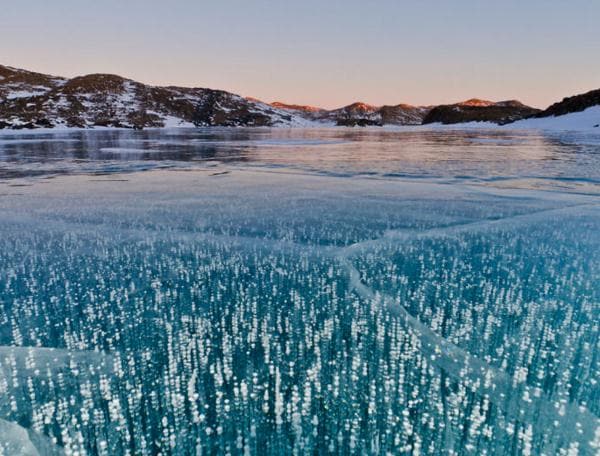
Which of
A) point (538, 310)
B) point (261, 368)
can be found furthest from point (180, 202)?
point (538, 310)

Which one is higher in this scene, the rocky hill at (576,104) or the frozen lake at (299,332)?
the rocky hill at (576,104)

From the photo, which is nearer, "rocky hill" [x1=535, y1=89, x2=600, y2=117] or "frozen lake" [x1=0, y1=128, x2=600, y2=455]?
"frozen lake" [x1=0, y1=128, x2=600, y2=455]

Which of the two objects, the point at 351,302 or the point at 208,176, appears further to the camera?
the point at 208,176

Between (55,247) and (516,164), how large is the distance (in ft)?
77.9

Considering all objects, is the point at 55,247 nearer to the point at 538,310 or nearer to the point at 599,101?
the point at 538,310

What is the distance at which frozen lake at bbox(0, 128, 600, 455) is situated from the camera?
380cm

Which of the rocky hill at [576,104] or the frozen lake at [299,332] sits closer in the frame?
the frozen lake at [299,332]

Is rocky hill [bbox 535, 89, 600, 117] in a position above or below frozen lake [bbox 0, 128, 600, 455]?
above

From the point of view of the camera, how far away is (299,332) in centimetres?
540

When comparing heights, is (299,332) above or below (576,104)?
below

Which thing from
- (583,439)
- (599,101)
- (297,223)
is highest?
(599,101)

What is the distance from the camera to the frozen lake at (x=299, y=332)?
380cm

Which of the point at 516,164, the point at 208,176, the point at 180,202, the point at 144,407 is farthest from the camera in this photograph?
the point at 516,164

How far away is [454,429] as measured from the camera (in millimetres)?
3779
